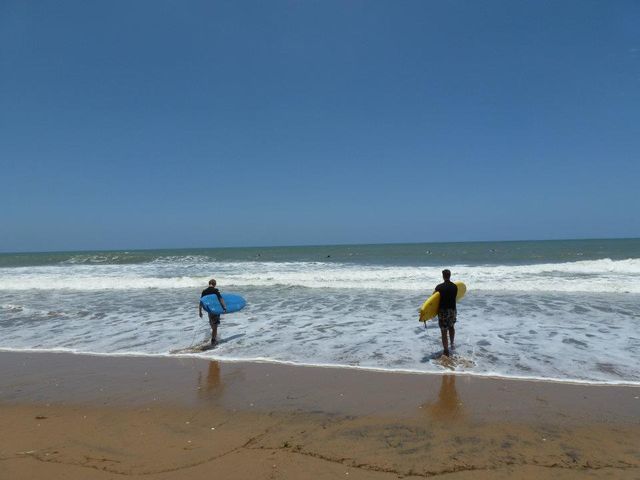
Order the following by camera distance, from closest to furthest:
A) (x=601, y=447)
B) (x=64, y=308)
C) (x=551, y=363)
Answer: (x=601, y=447) → (x=551, y=363) → (x=64, y=308)

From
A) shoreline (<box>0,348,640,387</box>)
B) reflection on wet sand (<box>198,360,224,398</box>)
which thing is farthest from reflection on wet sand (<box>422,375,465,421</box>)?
reflection on wet sand (<box>198,360,224,398</box>)

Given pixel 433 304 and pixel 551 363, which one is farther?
pixel 433 304

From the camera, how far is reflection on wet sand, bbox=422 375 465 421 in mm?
4812

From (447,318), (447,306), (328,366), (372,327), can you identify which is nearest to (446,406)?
(328,366)

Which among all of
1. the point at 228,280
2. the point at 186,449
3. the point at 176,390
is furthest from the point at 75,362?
the point at 228,280

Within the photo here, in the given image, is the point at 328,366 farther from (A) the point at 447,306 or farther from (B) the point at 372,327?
(B) the point at 372,327

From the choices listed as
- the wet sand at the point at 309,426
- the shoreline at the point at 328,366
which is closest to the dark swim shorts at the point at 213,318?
the shoreline at the point at 328,366

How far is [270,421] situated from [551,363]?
16.1 feet

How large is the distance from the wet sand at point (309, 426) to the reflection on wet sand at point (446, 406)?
0.02 metres

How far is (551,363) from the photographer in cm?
694

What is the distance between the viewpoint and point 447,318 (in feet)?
25.0

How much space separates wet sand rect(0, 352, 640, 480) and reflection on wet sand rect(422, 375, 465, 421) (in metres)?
0.02

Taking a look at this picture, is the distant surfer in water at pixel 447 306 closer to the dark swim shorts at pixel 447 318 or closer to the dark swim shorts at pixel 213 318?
the dark swim shorts at pixel 447 318

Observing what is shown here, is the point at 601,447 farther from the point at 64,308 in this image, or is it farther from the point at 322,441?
the point at 64,308
